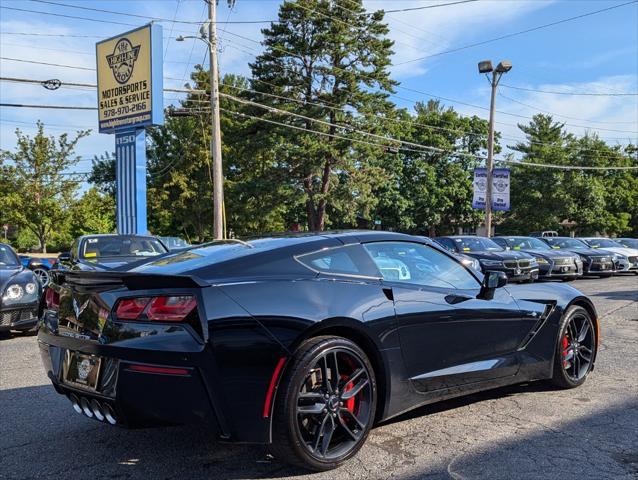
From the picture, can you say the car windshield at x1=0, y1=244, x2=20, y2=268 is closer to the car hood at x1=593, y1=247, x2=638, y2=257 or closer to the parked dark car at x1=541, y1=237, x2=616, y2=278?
the parked dark car at x1=541, y1=237, x2=616, y2=278

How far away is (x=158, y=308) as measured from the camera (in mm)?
3168

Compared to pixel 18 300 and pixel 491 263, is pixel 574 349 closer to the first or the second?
pixel 18 300

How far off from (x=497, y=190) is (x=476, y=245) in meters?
12.4

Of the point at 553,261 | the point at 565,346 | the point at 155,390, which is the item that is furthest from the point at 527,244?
the point at 155,390

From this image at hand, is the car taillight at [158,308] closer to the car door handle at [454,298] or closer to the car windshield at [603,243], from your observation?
the car door handle at [454,298]

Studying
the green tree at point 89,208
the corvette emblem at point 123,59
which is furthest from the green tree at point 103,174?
the corvette emblem at point 123,59

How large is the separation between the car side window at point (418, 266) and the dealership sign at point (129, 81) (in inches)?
643

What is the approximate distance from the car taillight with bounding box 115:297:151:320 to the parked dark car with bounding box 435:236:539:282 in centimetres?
1396

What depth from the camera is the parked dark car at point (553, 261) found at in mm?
18141

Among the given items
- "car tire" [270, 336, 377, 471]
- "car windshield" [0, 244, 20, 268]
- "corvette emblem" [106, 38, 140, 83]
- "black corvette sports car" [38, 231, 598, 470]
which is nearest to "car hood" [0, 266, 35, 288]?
"car windshield" [0, 244, 20, 268]

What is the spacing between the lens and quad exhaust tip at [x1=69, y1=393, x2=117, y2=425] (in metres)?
3.26

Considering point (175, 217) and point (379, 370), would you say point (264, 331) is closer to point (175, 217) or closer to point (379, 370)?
point (379, 370)

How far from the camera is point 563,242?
2223 centimetres

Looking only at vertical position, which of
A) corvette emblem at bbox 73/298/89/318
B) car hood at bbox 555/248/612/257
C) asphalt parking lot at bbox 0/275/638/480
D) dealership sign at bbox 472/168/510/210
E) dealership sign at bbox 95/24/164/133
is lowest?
asphalt parking lot at bbox 0/275/638/480
